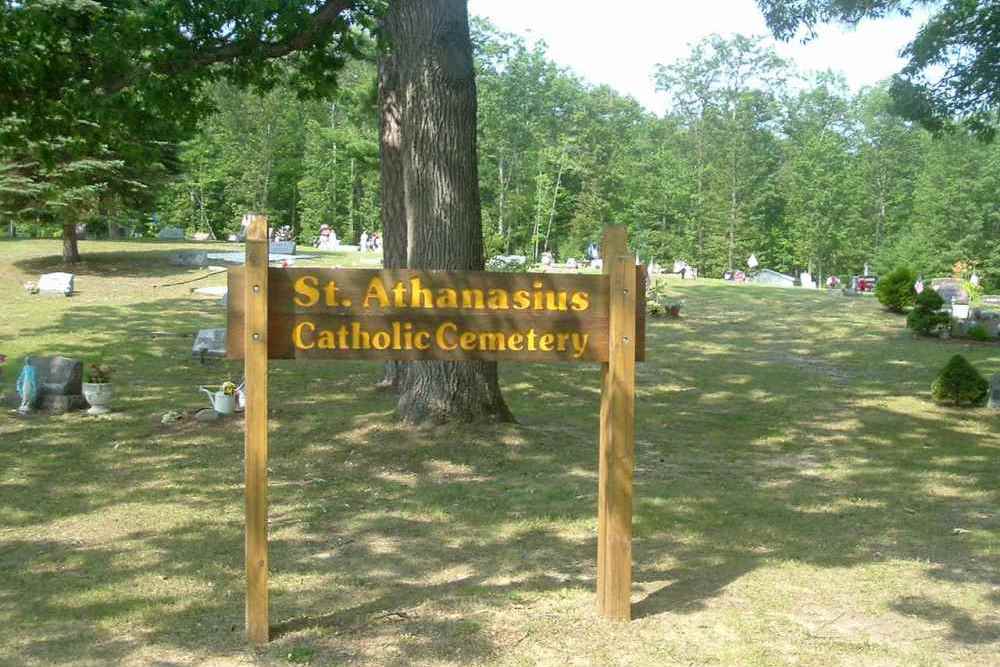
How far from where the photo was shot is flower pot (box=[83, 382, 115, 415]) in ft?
36.2

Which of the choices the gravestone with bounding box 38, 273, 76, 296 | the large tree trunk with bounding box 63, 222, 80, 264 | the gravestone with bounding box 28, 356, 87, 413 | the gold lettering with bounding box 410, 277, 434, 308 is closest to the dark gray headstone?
the gravestone with bounding box 28, 356, 87, 413

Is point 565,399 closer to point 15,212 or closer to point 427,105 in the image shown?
point 427,105

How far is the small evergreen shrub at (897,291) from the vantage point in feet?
91.7

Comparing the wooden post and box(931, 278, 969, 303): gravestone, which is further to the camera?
box(931, 278, 969, 303): gravestone

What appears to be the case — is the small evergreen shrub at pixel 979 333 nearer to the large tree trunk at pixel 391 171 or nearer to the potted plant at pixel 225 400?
the large tree trunk at pixel 391 171

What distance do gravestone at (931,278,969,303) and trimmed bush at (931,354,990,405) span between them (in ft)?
47.1

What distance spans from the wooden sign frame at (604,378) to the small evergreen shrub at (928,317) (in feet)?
63.6

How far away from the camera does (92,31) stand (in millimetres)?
11195

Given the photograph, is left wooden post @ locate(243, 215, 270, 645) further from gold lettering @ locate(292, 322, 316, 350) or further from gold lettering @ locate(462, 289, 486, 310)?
gold lettering @ locate(462, 289, 486, 310)

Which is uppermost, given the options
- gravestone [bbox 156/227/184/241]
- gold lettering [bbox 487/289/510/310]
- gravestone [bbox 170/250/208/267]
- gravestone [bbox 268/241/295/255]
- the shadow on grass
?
gravestone [bbox 156/227/184/241]

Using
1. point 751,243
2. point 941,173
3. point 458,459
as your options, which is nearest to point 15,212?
point 458,459

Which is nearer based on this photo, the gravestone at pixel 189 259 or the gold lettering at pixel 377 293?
the gold lettering at pixel 377 293

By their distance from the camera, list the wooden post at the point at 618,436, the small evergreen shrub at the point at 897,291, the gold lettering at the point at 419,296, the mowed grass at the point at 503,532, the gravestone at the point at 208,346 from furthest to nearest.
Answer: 1. the small evergreen shrub at the point at 897,291
2. the gravestone at the point at 208,346
3. the wooden post at the point at 618,436
4. the gold lettering at the point at 419,296
5. the mowed grass at the point at 503,532

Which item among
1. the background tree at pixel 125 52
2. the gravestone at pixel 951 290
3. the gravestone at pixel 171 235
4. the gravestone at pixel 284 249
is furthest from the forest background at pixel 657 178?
the background tree at pixel 125 52
